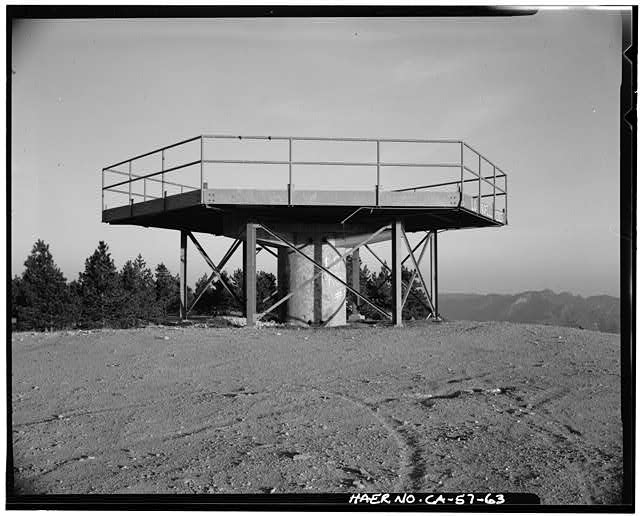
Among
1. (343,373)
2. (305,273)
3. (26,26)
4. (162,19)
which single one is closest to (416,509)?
(343,373)

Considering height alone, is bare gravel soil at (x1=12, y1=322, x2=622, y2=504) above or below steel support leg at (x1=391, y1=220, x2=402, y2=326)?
below

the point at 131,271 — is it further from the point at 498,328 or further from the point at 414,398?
the point at 414,398

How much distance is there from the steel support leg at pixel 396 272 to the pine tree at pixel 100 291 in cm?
1282

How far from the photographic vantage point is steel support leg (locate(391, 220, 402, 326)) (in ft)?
34.8

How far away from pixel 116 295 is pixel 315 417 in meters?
17.4

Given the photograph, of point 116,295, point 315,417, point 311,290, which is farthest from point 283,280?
point 116,295

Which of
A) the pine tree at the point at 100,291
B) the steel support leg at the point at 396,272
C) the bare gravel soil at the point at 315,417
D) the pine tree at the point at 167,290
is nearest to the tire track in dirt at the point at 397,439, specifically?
the bare gravel soil at the point at 315,417

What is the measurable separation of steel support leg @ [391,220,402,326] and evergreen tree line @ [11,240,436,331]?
156 inches

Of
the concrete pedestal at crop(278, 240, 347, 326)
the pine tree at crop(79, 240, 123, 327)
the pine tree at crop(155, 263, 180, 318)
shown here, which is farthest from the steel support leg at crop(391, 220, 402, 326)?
the pine tree at crop(155, 263, 180, 318)

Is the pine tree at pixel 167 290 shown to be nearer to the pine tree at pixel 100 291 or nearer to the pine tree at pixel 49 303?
the pine tree at pixel 100 291

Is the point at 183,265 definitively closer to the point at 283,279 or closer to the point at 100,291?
the point at 283,279

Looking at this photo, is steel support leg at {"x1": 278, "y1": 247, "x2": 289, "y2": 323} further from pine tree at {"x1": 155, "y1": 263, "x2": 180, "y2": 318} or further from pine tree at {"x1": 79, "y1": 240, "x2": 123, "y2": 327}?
pine tree at {"x1": 155, "y1": 263, "x2": 180, "y2": 318}

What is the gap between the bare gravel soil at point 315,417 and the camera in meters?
4.23

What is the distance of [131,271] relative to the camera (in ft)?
87.0
